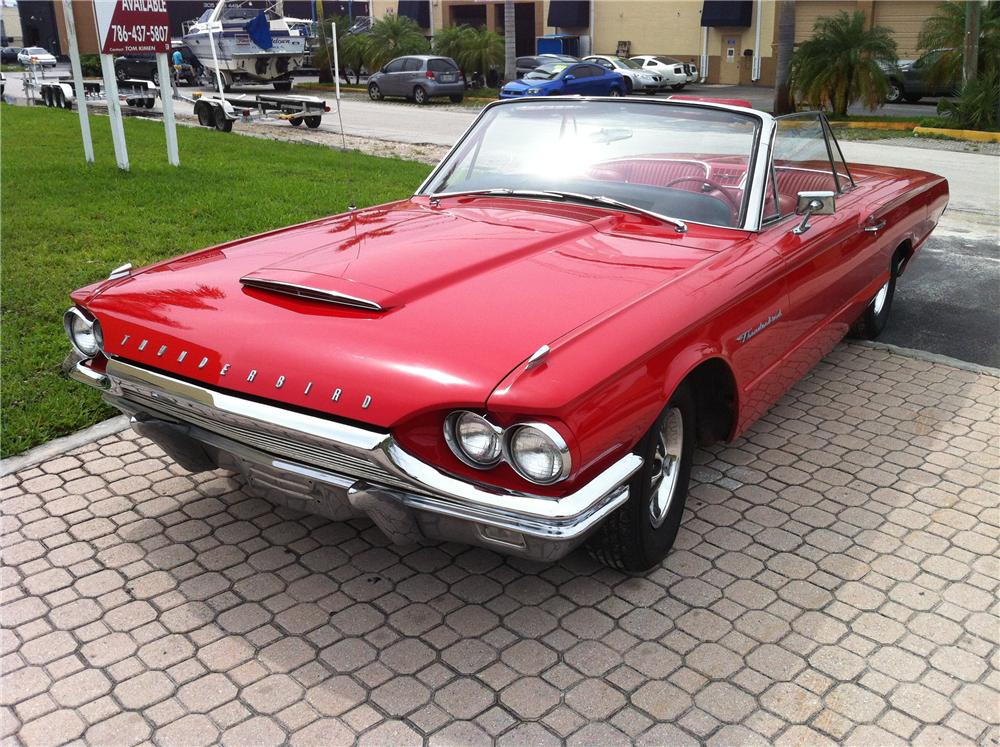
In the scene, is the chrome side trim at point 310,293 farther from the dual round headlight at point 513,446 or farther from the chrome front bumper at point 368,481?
the dual round headlight at point 513,446

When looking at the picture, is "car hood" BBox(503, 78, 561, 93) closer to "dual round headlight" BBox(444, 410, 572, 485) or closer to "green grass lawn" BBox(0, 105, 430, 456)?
"green grass lawn" BBox(0, 105, 430, 456)

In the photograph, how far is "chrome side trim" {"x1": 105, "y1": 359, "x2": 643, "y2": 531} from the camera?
260 centimetres

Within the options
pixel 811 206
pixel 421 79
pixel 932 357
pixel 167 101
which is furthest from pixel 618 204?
pixel 421 79

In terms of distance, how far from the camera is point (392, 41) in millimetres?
33188

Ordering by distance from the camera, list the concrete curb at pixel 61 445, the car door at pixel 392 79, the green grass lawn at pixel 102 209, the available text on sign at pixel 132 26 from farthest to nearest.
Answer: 1. the car door at pixel 392 79
2. the available text on sign at pixel 132 26
3. the green grass lawn at pixel 102 209
4. the concrete curb at pixel 61 445

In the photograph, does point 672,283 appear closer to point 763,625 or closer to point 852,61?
point 763,625

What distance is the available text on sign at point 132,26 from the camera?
32.9ft

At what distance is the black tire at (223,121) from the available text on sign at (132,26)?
6625 mm

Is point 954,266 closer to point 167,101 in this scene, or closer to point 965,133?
point 167,101

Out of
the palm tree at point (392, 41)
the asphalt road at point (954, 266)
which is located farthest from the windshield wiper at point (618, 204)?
the palm tree at point (392, 41)

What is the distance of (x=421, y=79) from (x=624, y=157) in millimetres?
24141

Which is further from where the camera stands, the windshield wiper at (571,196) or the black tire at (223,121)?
the black tire at (223,121)

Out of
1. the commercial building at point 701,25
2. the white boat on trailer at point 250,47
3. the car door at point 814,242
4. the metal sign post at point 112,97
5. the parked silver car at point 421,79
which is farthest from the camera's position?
the commercial building at point 701,25

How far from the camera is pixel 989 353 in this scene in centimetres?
585
